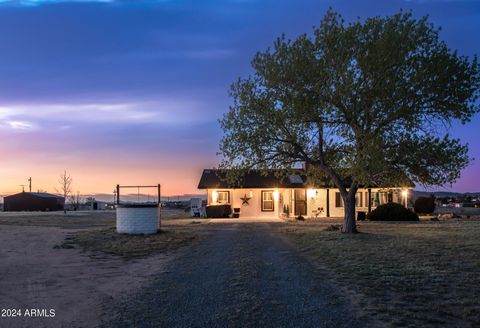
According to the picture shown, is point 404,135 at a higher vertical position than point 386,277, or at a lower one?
higher

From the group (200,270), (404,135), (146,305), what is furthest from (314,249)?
(146,305)

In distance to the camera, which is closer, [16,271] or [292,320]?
[292,320]

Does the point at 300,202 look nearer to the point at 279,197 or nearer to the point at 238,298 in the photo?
the point at 279,197

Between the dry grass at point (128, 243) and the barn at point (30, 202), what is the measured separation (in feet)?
157

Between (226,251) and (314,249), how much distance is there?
270 cm

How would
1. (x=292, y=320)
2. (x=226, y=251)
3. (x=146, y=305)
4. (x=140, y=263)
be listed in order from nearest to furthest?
(x=292, y=320) < (x=146, y=305) < (x=140, y=263) < (x=226, y=251)

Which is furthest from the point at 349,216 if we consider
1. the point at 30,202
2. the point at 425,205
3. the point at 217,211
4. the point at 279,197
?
the point at 30,202

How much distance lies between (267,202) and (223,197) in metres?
3.47

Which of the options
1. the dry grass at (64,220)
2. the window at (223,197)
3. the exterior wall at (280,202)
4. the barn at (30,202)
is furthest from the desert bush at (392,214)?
the barn at (30,202)

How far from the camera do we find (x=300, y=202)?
35.7 meters

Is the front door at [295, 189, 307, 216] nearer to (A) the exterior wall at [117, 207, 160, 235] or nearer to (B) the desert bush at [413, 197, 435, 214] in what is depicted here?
(B) the desert bush at [413, 197, 435, 214]

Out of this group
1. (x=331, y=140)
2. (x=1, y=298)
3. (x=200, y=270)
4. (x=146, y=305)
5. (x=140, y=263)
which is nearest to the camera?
(x=146, y=305)

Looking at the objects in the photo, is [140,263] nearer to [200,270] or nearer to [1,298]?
[200,270]

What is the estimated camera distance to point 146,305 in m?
7.05
